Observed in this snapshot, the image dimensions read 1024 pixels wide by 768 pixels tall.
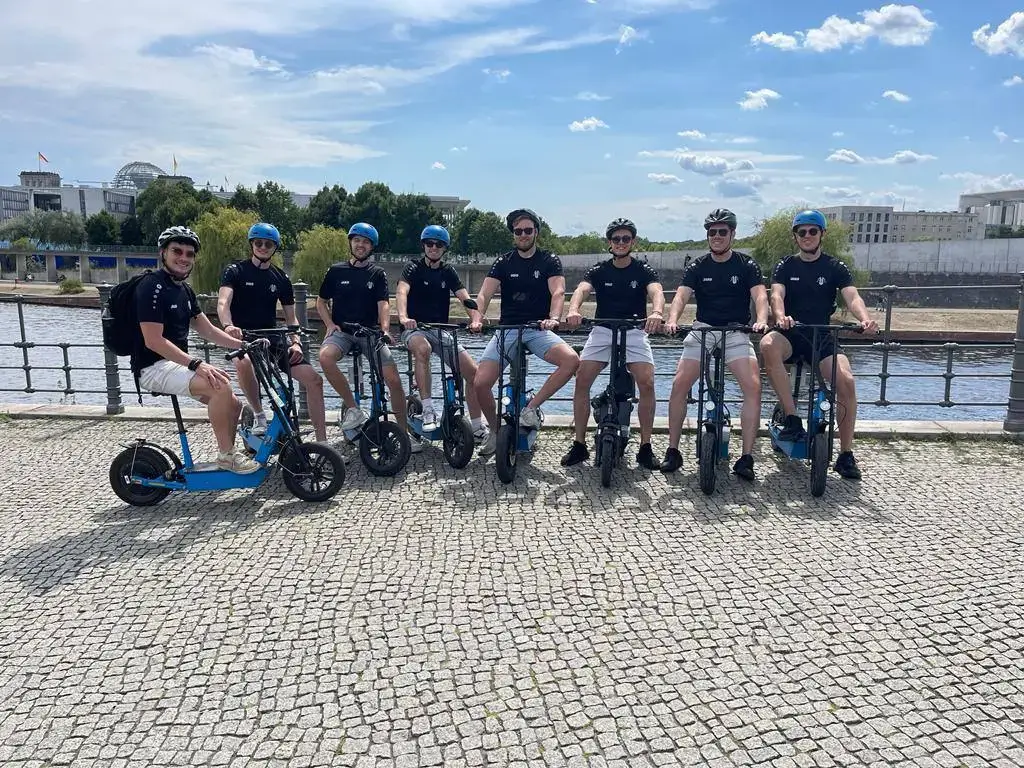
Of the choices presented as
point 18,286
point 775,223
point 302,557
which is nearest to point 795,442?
point 302,557

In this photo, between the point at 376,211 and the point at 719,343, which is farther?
the point at 376,211

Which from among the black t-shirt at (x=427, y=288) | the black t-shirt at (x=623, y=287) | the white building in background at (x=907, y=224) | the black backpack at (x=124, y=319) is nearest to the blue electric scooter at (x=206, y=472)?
the black backpack at (x=124, y=319)

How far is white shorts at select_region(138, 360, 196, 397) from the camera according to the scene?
4.89 metres

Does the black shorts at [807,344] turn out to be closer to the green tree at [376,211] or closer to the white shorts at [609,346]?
the white shorts at [609,346]

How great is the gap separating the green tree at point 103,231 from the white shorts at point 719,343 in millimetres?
107718

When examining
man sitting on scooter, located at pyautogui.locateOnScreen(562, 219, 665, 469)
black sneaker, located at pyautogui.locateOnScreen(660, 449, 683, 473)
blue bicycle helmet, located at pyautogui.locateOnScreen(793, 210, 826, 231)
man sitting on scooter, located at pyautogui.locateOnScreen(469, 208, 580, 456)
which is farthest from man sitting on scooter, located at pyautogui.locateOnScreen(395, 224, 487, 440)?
blue bicycle helmet, located at pyautogui.locateOnScreen(793, 210, 826, 231)

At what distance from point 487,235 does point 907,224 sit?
9802cm

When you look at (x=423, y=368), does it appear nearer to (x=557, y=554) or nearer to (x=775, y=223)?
(x=557, y=554)


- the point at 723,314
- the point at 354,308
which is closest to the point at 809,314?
the point at 723,314

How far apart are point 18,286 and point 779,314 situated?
8488 cm

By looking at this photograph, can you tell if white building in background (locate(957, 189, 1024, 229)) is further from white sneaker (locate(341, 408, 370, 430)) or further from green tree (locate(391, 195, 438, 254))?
white sneaker (locate(341, 408, 370, 430))

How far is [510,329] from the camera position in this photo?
5.84 m

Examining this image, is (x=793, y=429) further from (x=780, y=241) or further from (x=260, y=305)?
(x=780, y=241)

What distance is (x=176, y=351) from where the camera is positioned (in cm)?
479
